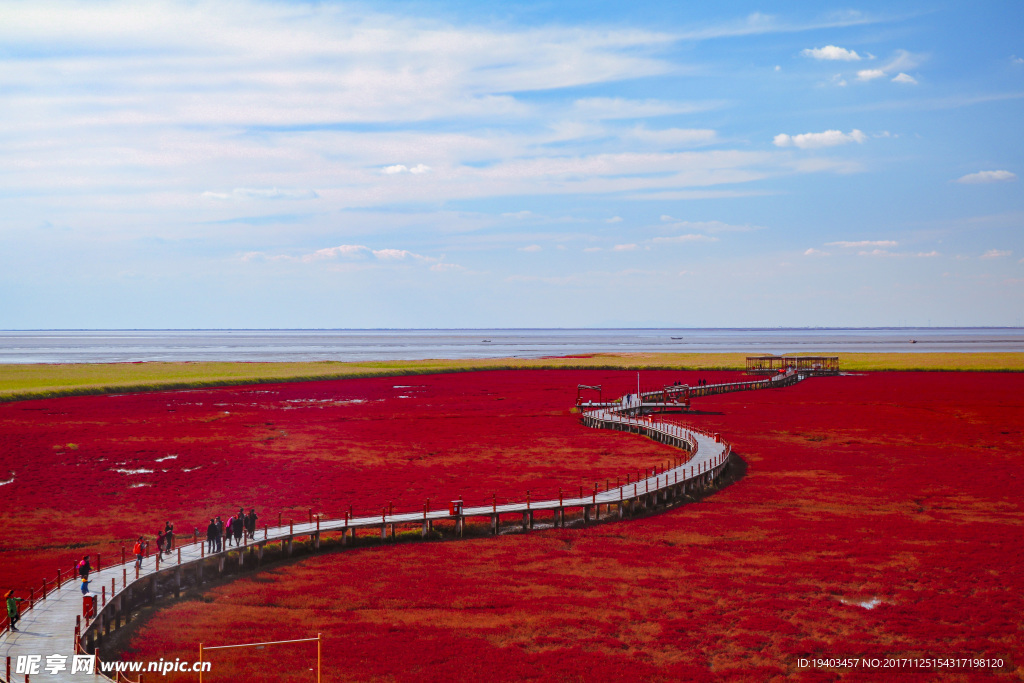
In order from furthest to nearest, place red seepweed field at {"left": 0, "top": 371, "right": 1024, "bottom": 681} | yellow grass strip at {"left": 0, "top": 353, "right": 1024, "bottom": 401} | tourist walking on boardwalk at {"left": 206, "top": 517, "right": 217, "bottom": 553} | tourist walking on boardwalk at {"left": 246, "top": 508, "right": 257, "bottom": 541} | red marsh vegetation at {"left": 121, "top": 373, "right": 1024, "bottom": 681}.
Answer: yellow grass strip at {"left": 0, "top": 353, "right": 1024, "bottom": 401} < tourist walking on boardwalk at {"left": 246, "top": 508, "right": 257, "bottom": 541} < tourist walking on boardwalk at {"left": 206, "top": 517, "right": 217, "bottom": 553} < red seepweed field at {"left": 0, "top": 371, "right": 1024, "bottom": 681} < red marsh vegetation at {"left": 121, "top": 373, "right": 1024, "bottom": 681}

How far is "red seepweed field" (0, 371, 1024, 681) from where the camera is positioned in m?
22.7

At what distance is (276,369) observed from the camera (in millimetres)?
127938

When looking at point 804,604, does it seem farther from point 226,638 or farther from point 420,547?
point 226,638

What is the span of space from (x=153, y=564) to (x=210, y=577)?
2072mm

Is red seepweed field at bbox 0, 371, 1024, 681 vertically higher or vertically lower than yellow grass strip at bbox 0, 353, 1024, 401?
lower

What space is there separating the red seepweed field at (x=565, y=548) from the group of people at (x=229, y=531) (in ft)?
5.47

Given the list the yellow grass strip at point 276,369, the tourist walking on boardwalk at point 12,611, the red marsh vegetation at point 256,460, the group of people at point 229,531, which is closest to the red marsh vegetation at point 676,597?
the group of people at point 229,531

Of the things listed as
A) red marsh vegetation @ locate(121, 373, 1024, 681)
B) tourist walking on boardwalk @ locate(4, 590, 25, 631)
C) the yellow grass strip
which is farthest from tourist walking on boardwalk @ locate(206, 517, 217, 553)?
the yellow grass strip

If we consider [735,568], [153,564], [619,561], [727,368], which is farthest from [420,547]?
[727,368]

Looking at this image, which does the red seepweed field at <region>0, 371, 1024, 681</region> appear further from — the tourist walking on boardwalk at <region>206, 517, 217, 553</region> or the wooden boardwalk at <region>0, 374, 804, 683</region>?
the tourist walking on boardwalk at <region>206, 517, 217, 553</region>

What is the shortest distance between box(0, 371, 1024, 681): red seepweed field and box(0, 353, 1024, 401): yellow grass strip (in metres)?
30.2

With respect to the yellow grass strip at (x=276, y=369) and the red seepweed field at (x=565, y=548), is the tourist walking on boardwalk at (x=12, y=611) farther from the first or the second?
the yellow grass strip at (x=276, y=369)

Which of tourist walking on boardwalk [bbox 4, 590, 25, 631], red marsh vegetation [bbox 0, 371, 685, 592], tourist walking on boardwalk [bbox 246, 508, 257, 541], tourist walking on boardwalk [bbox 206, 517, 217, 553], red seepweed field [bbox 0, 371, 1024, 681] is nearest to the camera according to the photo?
tourist walking on boardwalk [bbox 4, 590, 25, 631]

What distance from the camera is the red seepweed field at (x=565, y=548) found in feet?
74.4
